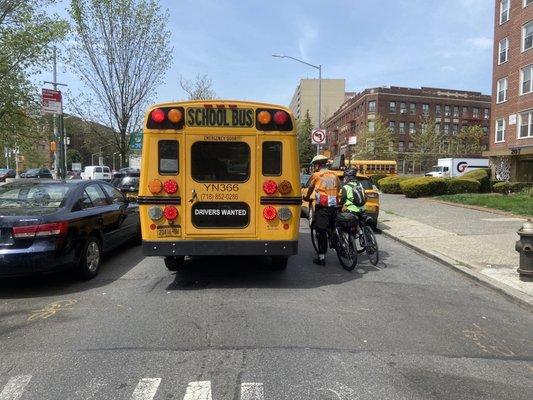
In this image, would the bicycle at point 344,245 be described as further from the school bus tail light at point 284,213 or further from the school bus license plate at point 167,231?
the school bus license plate at point 167,231

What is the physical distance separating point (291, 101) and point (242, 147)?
606 ft

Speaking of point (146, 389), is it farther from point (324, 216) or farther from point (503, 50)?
point (503, 50)

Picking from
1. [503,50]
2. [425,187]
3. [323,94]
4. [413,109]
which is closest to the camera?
[425,187]

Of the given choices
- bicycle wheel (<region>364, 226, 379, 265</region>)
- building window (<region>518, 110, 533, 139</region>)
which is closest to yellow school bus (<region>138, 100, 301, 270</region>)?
bicycle wheel (<region>364, 226, 379, 265</region>)

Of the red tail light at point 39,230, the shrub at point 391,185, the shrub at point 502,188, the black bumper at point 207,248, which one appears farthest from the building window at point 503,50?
the red tail light at point 39,230

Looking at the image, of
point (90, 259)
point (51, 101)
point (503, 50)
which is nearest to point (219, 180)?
point (90, 259)

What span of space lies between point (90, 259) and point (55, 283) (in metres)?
0.57

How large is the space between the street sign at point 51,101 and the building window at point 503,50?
3189 centimetres

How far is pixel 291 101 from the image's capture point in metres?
187

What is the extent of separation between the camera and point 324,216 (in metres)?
8.35

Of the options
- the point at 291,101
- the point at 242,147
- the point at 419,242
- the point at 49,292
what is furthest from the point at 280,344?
the point at 291,101

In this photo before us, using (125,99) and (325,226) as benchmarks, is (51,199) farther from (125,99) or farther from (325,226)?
(125,99)

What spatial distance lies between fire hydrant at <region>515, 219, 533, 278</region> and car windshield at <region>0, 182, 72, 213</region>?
6.54m

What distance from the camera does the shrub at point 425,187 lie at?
A: 77.6 ft
